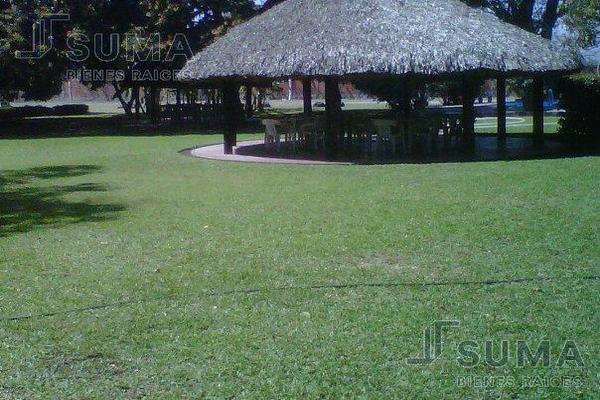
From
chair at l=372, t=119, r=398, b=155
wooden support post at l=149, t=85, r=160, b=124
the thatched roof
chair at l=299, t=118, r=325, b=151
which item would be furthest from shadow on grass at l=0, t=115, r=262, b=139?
chair at l=372, t=119, r=398, b=155

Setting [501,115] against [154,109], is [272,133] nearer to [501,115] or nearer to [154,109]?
[501,115]

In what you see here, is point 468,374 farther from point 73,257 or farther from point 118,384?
point 73,257

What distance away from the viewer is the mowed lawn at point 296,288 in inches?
195

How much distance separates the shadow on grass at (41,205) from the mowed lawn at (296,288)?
0.08 meters

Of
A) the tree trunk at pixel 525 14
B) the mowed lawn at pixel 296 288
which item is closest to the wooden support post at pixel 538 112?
the mowed lawn at pixel 296 288

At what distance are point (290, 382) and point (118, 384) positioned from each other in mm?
1051

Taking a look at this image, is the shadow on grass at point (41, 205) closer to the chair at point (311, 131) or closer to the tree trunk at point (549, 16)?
the chair at point (311, 131)

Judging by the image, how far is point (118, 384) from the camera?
488 cm

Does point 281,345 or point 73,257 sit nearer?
point 281,345

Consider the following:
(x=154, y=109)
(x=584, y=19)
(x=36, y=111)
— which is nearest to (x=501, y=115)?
(x=584, y=19)

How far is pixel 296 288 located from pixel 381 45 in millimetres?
11010

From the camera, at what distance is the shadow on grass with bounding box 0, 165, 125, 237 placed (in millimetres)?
10714

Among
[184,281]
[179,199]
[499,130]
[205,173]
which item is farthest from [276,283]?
[499,130]

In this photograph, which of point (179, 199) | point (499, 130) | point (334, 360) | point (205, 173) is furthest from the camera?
point (499, 130)
